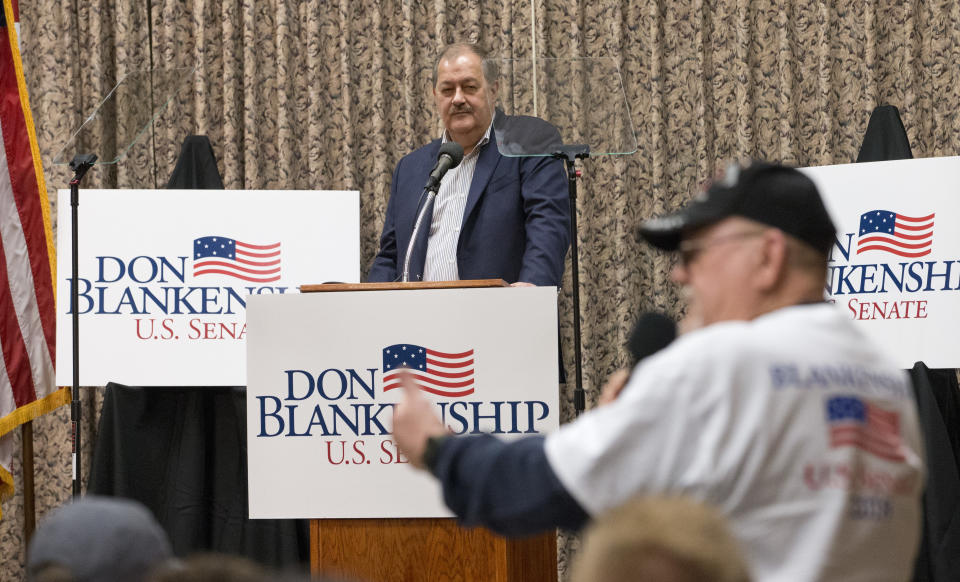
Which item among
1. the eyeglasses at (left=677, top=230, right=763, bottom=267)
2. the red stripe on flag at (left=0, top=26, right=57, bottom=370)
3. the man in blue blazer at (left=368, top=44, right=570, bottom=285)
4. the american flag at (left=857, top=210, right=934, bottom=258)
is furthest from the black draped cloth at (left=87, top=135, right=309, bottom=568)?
the eyeglasses at (left=677, top=230, right=763, bottom=267)

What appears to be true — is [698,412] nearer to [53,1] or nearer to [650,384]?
[650,384]

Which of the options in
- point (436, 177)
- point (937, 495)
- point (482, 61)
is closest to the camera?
point (436, 177)

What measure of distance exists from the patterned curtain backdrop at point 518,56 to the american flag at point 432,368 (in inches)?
81.4

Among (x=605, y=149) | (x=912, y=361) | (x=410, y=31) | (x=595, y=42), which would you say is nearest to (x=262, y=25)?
(x=410, y=31)

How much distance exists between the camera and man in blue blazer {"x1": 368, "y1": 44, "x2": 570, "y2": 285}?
3.80 metres

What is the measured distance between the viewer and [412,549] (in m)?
2.92

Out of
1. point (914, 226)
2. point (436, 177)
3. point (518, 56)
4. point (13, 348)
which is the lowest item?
point (13, 348)

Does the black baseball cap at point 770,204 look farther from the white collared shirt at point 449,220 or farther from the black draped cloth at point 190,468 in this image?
the black draped cloth at point 190,468

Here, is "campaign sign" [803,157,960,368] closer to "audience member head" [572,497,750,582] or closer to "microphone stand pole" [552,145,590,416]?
"microphone stand pole" [552,145,590,416]

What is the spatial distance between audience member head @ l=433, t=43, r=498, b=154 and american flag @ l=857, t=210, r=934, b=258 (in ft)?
4.72

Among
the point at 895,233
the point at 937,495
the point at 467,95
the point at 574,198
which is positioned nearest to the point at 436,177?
the point at 574,198

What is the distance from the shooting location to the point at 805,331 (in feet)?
4.92

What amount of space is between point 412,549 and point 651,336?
1195mm

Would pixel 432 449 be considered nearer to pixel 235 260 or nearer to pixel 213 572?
pixel 213 572
